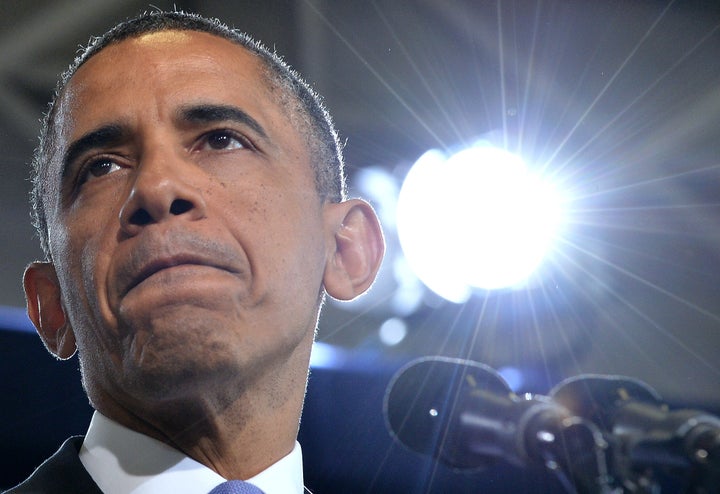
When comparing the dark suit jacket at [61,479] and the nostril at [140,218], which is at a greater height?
the nostril at [140,218]

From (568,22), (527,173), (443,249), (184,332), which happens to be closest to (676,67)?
(568,22)

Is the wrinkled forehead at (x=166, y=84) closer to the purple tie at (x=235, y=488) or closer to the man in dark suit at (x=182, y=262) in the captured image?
the man in dark suit at (x=182, y=262)

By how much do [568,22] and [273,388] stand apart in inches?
80.4

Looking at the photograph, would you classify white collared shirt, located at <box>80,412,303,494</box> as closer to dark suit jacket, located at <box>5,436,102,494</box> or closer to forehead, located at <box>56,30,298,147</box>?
dark suit jacket, located at <box>5,436,102,494</box>

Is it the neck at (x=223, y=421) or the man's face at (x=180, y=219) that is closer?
the man's face at (x=180, y=219)

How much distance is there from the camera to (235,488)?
4.70ft

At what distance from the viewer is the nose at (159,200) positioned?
145 centimetres

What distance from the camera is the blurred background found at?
3025 mm

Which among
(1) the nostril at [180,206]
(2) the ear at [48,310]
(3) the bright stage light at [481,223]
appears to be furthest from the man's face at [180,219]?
(3) the bright stage light at [481,223]

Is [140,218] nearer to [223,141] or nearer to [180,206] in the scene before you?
[180,206]

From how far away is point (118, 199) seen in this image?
1.58 meters

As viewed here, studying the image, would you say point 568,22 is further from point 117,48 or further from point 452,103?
point 117,48

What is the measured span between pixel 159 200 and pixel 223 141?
0.30m

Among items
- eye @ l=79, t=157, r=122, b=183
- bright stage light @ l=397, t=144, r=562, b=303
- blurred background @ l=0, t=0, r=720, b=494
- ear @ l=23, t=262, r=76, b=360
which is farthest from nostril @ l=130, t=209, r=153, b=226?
bright stage light @ l=397, t=144, r=562, b=303
